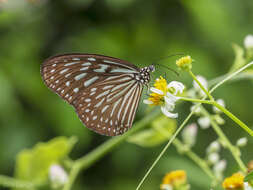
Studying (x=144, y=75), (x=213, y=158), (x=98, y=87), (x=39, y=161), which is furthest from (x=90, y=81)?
(x=213, y=158)

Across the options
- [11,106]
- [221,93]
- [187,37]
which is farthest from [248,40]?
[11,106]

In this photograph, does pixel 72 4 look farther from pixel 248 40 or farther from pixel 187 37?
pixel 248 40

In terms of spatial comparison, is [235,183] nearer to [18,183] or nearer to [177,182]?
[177,182]

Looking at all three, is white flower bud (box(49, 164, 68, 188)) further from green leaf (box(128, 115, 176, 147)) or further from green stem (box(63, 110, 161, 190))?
green leaf (box(128, 115, 176, 147))

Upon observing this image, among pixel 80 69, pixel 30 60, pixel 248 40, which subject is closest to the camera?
pixel 248 40

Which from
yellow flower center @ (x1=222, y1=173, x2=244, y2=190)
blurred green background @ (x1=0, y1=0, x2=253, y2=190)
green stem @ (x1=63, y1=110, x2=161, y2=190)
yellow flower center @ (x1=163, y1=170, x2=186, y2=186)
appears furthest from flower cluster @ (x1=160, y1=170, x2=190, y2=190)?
blurred green background @ (x1=0, y1=0, x2=253, y2=190)

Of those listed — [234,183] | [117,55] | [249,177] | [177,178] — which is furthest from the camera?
[117,55]

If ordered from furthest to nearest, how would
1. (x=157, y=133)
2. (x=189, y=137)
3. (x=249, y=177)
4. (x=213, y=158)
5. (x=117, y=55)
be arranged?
(x=117, y=55)
(x=157, y=133)
(x=189, y=137)
(x=213, y=158)
(x=249, y=177)
